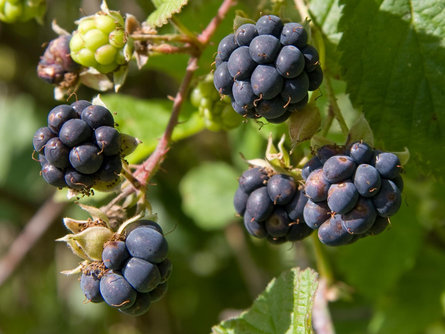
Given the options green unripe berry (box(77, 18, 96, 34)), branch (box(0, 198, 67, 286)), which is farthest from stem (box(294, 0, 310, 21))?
branch (box(0, 198, 67, 286))

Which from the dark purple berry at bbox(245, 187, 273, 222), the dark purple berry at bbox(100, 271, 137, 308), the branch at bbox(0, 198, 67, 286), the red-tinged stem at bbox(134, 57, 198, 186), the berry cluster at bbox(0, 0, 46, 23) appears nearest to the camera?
the dark purple berry at bbox(100, 271, 137, 308)

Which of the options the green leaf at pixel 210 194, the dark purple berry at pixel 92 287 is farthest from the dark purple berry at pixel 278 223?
the green leaf at pixel 210 194

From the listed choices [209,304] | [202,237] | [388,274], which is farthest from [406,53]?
[209,304]

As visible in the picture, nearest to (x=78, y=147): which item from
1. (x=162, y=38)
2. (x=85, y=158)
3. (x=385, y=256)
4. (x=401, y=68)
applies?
(x=85, y=158)

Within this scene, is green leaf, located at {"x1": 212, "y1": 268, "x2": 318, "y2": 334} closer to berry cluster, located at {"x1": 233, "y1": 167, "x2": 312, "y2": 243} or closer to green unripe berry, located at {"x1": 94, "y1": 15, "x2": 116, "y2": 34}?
berry cluster, located at {"x1": 233, "y1": 167, "x2": 312, "y2": 243}

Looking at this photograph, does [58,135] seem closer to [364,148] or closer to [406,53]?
[364,148]

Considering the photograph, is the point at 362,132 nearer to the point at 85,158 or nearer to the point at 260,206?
the point at 260,206

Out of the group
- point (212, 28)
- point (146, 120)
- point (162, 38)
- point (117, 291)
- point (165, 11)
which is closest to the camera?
point (117, 291)
